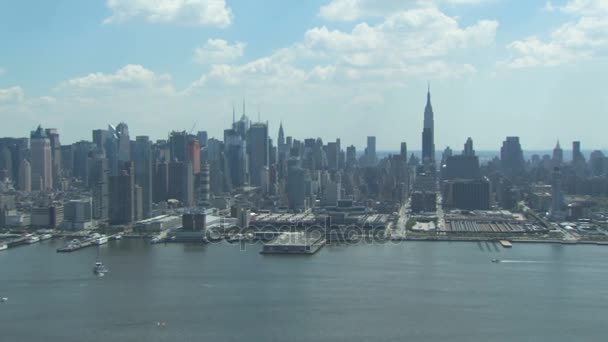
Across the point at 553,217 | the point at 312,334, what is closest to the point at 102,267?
the point at 312,334

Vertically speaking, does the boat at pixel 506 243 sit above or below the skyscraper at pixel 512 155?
below

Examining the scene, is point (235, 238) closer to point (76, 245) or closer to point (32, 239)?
point (76, 245)

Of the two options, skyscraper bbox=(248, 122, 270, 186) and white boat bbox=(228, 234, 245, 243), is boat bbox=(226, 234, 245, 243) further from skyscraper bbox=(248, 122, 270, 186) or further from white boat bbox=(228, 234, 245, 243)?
skyscraper bbox=(248, 122, 270, 186)

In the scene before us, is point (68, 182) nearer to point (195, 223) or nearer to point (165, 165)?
point (165, 165)

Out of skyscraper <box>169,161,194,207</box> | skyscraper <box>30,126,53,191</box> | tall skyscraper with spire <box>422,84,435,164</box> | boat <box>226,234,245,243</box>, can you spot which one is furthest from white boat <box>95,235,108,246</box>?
tall skyscraper with spire <box>422,84,435,164</box>

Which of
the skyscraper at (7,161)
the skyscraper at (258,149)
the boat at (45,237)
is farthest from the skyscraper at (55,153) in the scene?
the boat at (45,237)

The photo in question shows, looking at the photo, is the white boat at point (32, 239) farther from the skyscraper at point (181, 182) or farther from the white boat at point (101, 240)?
the skyscraper at point (181, 182)

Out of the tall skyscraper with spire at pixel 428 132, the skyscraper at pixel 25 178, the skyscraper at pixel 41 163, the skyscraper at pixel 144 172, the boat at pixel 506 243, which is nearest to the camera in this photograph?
the boat at pixel 506 243

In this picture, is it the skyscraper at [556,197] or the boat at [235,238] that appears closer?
the boat at [235,238]
